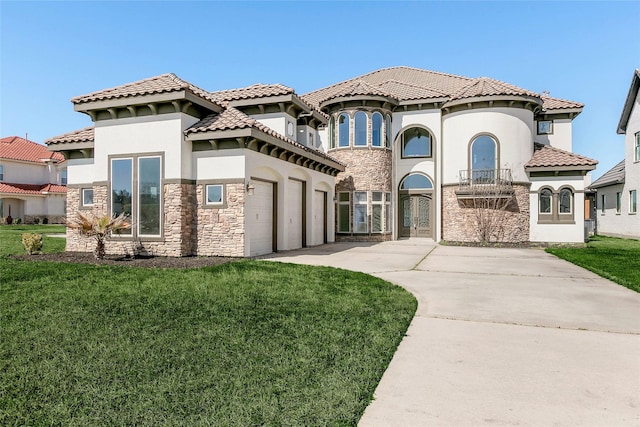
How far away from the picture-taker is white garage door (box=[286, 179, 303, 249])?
1546 centimetres

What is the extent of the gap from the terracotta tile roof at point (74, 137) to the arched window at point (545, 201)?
19764mm

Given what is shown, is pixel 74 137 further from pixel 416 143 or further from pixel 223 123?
pixel 416 143

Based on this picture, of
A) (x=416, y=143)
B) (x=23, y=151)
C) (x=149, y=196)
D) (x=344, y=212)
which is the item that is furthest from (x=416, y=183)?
(x=23, y=151)

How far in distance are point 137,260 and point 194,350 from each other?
25.9ft

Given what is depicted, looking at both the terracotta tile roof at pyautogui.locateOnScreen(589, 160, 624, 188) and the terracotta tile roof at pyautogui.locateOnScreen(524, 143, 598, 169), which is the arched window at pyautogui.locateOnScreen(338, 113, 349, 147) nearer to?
the terracotta tile roof at pyautogui.locateOnScreen(524, 143, 598, 169)

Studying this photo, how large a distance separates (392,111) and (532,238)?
960 centimetres

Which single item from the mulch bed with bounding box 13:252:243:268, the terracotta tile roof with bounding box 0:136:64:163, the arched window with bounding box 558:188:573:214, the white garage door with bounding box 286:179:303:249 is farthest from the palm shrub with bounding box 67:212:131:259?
the terracotta tile roof with bounding box 0:136:64:163

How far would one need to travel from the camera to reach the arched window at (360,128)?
19.8m

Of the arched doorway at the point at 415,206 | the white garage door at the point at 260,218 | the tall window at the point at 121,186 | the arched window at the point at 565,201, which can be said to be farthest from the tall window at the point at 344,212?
the tall window at the point at 121,186

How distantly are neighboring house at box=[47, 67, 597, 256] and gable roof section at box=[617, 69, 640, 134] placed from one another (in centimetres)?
526

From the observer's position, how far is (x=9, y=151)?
1430 inches

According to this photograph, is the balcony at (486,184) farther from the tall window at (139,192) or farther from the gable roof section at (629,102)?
the tall window at (139,192)

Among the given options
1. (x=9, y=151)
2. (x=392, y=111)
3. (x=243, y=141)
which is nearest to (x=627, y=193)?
(x=392, y=111)

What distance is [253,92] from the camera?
1570 centimetres
